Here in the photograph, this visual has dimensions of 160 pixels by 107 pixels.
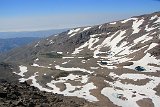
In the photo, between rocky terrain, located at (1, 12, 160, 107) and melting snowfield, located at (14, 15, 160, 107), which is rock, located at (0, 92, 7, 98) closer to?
rocky terrain, located at (1, 12, 160, 107)

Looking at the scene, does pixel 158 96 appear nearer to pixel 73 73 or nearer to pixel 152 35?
pixel 73 73

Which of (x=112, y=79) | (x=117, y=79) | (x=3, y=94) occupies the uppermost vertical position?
(x=3, y=94)

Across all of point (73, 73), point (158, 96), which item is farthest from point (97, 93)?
point (73, 73)

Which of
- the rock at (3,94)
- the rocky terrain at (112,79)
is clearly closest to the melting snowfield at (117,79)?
the rocky terrain at (112,79)

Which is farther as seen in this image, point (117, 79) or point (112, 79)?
point (117, 79)

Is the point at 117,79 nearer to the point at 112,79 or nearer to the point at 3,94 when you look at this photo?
the point at 112,79

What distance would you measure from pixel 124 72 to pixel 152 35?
198ft

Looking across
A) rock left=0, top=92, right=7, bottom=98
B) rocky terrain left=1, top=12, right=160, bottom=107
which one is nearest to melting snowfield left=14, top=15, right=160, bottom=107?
rocky terrain left=1, top=12, right=160, bottom=107

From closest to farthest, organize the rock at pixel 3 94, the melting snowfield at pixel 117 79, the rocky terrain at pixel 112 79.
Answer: the rock at pixel 3 94
the rocky terrain at pixel 112 79
the melting snowfield at pixel 117 79

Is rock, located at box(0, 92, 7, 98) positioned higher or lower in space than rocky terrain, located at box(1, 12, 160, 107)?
higher

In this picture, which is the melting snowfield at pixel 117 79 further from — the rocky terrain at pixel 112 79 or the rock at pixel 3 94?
the rock at pixel 3 94

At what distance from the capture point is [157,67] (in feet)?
428

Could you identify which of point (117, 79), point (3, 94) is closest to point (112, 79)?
point (117, 79)

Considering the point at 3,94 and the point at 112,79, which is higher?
the point at 3,94
